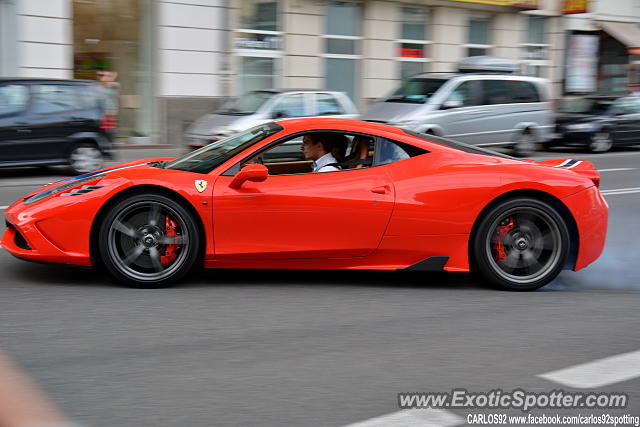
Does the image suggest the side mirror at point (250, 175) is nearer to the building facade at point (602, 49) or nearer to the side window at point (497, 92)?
the side window at point (497, 92)

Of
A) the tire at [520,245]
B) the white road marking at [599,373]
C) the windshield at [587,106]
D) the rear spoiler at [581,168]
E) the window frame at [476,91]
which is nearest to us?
the white road marking at [599,373]

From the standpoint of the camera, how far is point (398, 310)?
521cm

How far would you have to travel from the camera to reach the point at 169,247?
217 inches

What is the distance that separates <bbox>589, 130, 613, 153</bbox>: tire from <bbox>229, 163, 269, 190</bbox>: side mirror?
50.2 ft

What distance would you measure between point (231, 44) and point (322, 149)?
48.8ft

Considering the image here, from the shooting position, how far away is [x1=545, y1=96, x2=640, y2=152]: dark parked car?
63.1 ft

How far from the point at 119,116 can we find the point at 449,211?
14.6 metres

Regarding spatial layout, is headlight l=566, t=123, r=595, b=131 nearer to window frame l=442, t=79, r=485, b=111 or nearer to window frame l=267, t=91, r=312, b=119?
window frame l=442, t=79, r=485, b=111

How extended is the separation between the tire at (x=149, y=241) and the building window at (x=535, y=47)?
75.4 ft

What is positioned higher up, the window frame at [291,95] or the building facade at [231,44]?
the building facade at [231,44]

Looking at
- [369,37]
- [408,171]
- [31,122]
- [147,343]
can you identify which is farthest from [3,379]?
[369,37]

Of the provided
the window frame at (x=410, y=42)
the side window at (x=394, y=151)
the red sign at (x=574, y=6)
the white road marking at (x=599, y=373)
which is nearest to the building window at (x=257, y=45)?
the window frame at (x=410, y=42)

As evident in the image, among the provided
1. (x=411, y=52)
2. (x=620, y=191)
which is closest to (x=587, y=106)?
(x=411, y=52)

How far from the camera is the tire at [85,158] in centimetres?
1285
